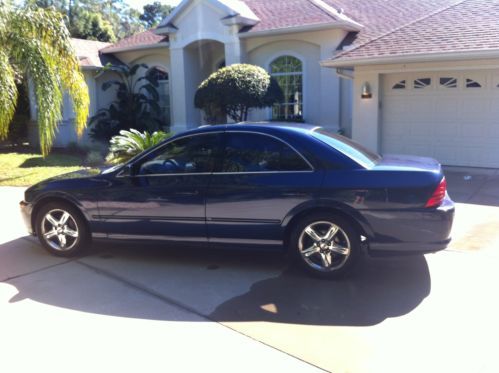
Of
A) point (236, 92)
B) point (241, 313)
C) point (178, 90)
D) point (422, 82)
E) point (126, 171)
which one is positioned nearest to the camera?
point (241, 313)

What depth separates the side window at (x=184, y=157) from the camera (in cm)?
555

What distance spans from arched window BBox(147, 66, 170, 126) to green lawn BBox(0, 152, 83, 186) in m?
4.45

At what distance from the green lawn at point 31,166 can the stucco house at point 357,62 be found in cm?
280

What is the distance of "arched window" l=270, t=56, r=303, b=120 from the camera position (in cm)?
1577

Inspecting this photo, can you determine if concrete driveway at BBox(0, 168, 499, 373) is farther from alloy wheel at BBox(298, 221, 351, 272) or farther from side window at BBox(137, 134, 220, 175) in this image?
side window at BBox(137, 134, 220, 175)

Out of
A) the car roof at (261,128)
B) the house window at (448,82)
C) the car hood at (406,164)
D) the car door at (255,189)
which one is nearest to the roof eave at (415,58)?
the house window at (448,82)

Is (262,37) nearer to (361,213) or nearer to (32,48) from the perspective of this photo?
(32,48)

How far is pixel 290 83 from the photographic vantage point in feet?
52.3

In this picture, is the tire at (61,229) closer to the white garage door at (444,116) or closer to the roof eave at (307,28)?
the white garage door at (444,116)

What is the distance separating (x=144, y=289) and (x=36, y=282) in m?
1.24

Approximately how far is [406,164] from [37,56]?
936 cm

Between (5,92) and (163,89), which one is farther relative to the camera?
(163,89)

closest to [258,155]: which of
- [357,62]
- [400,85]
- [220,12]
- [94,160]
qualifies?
[357,62]

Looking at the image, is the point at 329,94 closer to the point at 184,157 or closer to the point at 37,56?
the point at 37,56
